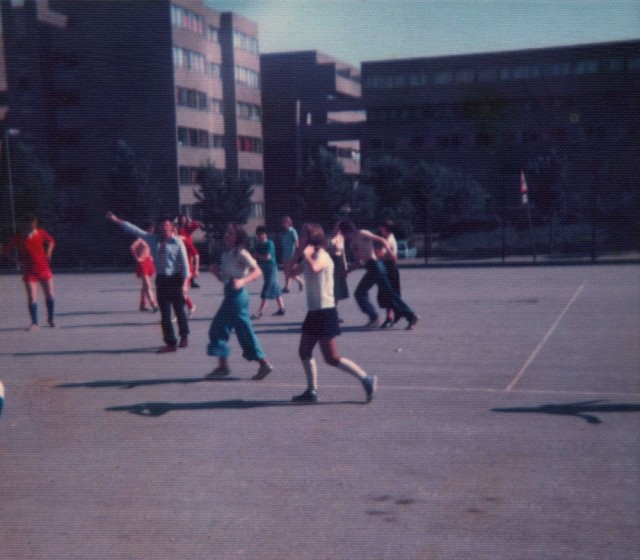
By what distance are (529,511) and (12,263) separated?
3449cm

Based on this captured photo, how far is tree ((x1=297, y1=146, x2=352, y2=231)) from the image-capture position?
42.1 m

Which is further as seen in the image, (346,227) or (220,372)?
(346,227)

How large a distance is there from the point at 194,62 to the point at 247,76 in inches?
288

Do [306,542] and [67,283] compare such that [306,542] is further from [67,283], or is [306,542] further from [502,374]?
[67,283]

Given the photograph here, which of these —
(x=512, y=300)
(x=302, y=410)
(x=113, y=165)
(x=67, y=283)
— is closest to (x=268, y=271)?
(x=512, y=300)

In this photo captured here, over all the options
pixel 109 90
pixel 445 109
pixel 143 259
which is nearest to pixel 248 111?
pixel 109 90

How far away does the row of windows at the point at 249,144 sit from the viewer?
6062 centimetres

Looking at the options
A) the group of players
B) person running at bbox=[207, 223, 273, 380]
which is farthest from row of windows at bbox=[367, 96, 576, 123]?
person running at bbox=[207, 223, 273, 380]

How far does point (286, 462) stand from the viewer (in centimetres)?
575

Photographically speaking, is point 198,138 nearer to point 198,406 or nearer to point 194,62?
point 194,62

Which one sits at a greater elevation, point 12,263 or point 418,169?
point 418,169

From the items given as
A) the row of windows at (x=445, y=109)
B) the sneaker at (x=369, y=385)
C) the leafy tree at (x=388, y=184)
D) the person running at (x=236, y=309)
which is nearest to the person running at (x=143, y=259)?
the person running at (x=236, y=309)

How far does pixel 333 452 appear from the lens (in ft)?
19.6

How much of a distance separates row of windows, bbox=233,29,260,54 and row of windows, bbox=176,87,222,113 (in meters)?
4.37
